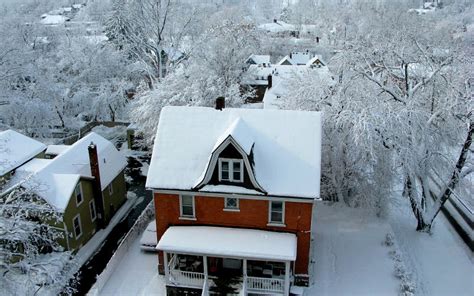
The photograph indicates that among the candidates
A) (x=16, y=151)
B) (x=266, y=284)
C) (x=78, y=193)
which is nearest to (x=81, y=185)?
(x=78, y=193)

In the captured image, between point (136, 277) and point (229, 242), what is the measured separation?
5563 millimetres

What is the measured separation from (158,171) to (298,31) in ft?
317

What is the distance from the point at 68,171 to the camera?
2623cm

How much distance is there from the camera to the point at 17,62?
40.2m

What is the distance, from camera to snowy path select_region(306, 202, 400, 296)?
814 inches

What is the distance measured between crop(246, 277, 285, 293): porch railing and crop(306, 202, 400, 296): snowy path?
163cm

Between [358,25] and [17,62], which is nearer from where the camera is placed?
[17,62]

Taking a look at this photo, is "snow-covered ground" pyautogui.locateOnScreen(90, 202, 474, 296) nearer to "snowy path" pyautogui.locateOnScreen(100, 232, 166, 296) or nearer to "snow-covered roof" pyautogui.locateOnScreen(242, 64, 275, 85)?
"snowy path" pyautogui.locateOnScreen(100, 232, 166, 296)

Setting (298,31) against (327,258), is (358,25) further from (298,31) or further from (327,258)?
(327,258)

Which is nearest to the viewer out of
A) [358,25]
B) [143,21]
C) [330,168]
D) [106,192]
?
[330,168]

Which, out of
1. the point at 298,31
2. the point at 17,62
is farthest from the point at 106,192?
the point at 298,31

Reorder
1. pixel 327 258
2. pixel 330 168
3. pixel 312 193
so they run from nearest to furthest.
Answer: pixel 312 193, pixel 327 258, pixel 330 168

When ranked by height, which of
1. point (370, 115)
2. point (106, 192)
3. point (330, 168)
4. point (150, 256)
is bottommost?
point (150, 256)

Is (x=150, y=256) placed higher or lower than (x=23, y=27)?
lower
